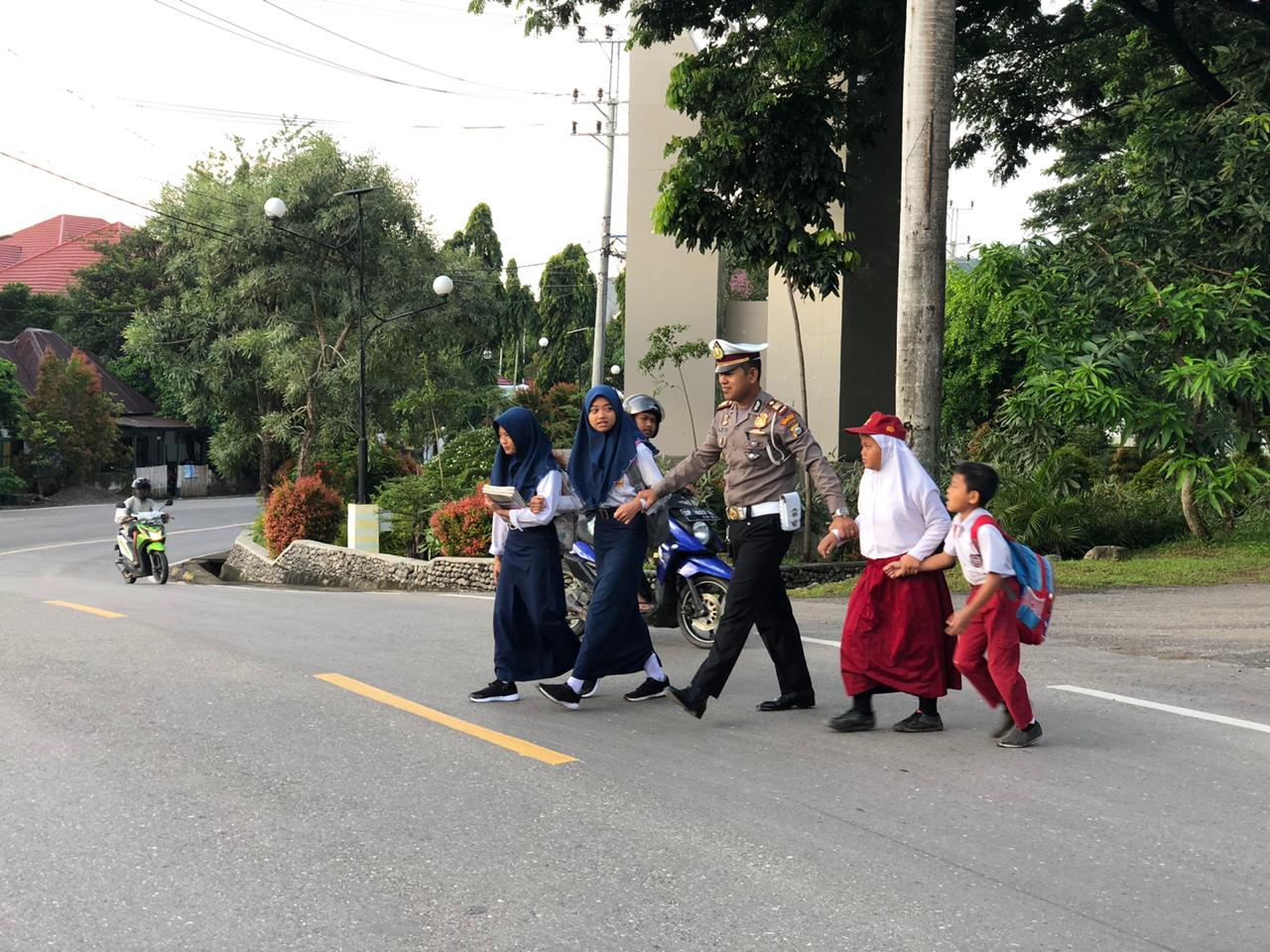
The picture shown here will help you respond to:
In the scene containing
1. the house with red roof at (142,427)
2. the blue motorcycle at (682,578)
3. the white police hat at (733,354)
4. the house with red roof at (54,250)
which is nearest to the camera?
the white police hat at (733,354)

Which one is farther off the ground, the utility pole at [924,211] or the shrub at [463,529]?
the utility pole at [924,211]

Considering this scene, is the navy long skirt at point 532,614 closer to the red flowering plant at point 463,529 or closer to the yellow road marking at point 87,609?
the yellow road marking at point 87,609

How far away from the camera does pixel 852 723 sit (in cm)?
655

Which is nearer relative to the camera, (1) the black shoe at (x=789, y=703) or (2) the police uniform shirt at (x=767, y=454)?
(2) the police uniform shirt at (x=767, y=454)

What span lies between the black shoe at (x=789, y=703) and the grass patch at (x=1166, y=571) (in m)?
6.20

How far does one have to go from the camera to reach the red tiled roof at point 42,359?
165 ft

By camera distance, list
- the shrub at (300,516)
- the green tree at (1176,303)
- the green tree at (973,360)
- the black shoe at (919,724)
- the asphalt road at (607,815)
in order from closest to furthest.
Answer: the asphalt road at (607,815) → the black shoe at (919,724) → the green tree at (1176,303) → the shrub at (300,516) → the green tree at (973,360)

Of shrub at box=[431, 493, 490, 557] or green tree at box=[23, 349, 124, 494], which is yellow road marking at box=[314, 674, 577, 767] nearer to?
shrub at box=[431, 493, 490, 557]

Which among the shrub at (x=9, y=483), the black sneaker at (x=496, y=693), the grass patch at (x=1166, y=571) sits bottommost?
the black sneaker at (x=496, y=693)

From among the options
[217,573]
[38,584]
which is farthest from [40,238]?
[38,584]

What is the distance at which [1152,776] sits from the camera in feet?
18.7

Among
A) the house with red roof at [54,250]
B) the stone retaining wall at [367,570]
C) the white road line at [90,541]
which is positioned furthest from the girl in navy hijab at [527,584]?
the house with red roof at [54,250]

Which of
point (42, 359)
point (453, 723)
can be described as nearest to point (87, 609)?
point (453, 723)

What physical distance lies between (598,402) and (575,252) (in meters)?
68.9
